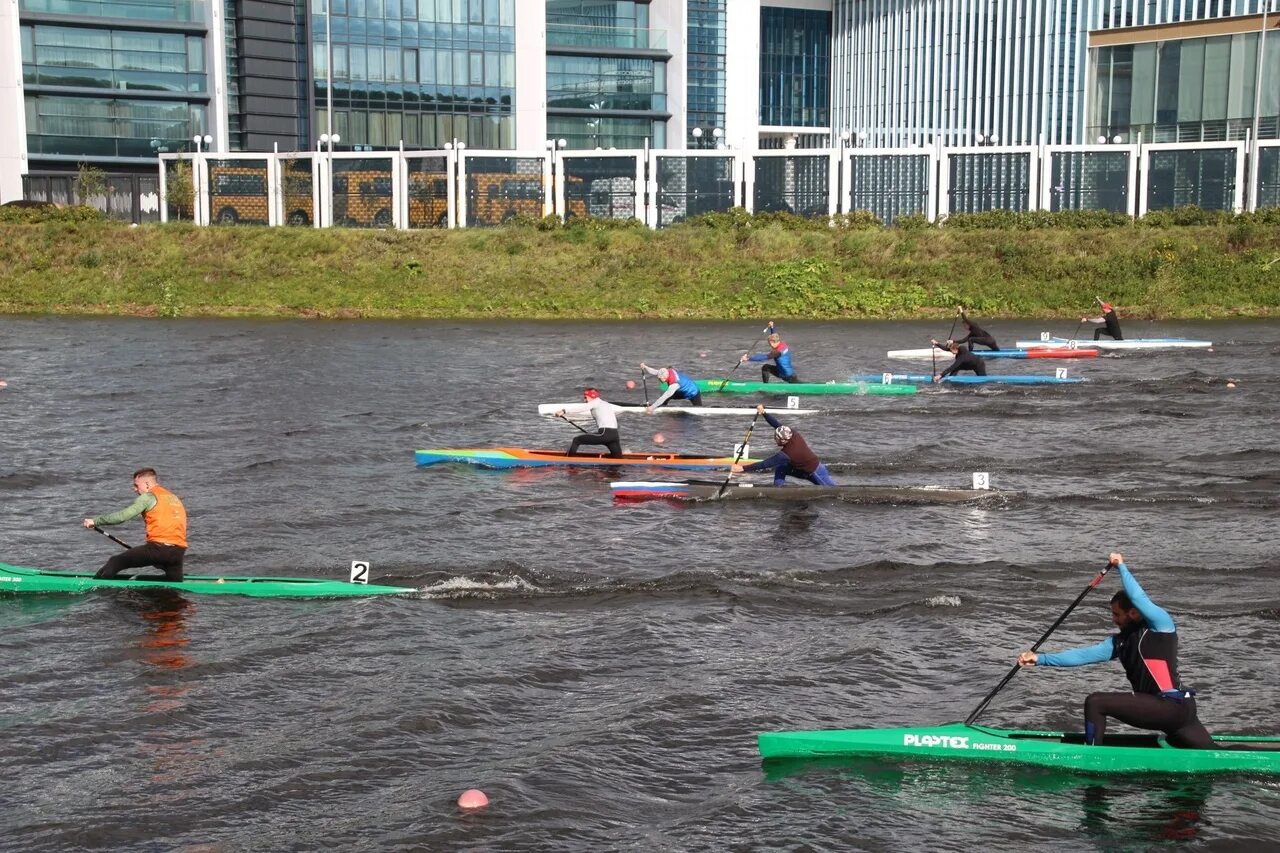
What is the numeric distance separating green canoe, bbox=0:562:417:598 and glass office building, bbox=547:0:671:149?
7377cm

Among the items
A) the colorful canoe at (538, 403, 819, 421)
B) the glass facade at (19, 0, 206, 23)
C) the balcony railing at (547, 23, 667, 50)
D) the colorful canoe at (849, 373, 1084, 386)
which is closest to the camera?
the colorful canoe at (538, 403, 819, 421)

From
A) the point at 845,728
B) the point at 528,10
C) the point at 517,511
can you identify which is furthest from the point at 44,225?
the point at 845,728

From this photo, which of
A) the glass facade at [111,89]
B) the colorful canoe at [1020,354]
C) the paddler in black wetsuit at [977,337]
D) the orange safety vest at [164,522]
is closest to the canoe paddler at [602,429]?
the orange safety vest at [164,522]

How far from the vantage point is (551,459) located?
29062 millimetres

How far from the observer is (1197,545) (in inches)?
879

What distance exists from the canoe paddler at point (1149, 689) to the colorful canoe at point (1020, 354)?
31.7m

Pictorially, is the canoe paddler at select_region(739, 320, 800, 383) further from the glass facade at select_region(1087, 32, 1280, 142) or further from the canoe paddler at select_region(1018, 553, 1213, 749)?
the glass facade at select_region(1087, 32, 1280, 142)

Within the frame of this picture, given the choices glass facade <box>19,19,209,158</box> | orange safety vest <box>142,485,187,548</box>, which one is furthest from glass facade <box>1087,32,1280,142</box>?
orange safety vest <box>142,485,187,548</box>

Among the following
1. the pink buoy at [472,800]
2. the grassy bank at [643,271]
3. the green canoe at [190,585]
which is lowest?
the pink buoy at [472,800]

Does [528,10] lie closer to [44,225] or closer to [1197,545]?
[44,225]

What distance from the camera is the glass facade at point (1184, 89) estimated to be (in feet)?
277

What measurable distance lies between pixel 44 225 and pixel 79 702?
2264 inches

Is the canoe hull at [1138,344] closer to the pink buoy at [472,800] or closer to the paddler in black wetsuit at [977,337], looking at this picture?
the paddler in black wetsuit at [977,337]

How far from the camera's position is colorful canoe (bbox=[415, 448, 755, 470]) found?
28.0 meters
